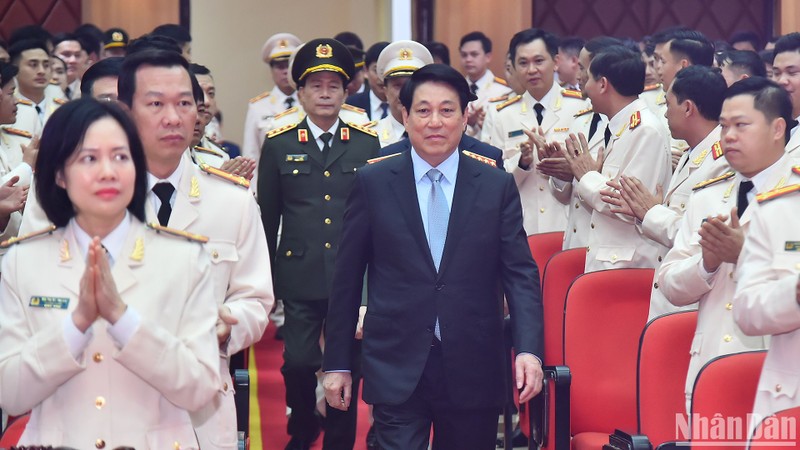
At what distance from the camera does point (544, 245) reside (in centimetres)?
529

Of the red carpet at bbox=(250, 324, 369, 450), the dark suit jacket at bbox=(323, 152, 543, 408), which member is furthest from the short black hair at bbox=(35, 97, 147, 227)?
the red carpet at bbox=(250, 324, 369, 450)

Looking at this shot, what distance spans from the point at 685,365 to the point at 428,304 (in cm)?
83

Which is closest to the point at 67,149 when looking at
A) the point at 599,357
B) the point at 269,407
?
the point at 599,357

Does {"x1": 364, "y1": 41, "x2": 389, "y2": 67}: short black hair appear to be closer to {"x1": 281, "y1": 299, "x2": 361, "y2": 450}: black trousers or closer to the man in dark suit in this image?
{"x1": 281, "y1": 299, "x2": 361, "y2": 450}: black trousers

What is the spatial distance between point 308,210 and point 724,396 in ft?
7.86

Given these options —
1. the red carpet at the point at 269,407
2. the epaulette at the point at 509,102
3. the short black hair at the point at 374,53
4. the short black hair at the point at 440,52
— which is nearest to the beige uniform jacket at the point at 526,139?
the epaulette at the point at 509,102

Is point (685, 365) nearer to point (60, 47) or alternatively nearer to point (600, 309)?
point (600, 309)

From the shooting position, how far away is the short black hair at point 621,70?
494cm

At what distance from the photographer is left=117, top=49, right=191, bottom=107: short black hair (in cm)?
304

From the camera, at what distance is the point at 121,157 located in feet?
7.82

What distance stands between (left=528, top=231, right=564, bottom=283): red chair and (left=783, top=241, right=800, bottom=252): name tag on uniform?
2373 millimetres

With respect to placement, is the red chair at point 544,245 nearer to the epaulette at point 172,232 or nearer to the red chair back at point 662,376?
the red chair back at point 662,376

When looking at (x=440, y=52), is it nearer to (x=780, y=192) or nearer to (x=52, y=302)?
(x=780, y=192)

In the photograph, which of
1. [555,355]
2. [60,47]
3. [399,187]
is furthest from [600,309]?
[60,47]
